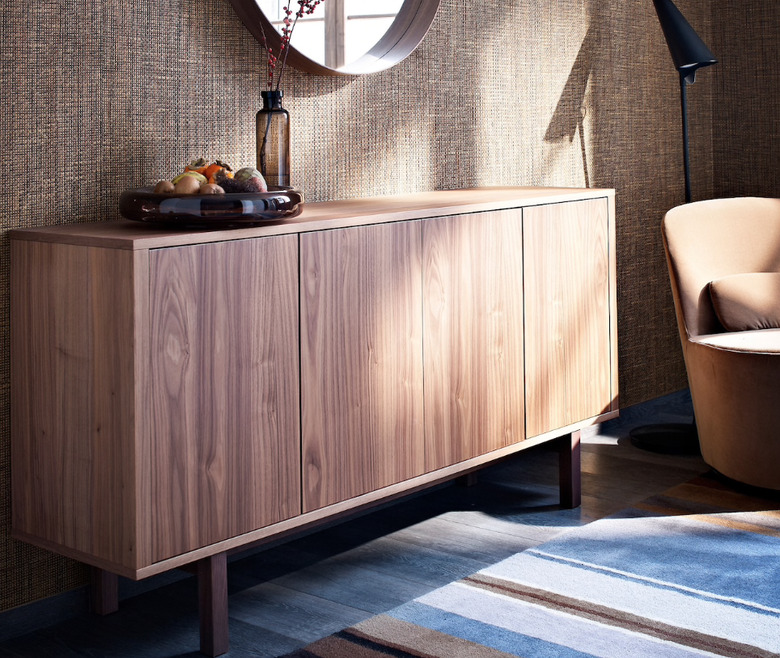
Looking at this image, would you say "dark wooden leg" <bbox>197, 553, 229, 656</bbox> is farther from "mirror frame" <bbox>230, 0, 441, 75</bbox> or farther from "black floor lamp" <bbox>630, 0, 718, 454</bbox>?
"black floor lamp" <bbox>630, 0, 718, 454</bbox>

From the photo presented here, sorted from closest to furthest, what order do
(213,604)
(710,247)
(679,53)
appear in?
(213,604)
(710,247)
(679,53)

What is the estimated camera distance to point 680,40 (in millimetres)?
3430

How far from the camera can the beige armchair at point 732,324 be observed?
2869 mm

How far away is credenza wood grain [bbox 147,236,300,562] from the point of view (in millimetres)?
1813

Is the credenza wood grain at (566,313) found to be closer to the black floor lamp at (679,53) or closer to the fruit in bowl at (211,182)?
the black floor lamp at (679,53)

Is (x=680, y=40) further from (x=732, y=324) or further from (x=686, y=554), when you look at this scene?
(x=686, y=554)

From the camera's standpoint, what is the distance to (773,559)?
2.47m

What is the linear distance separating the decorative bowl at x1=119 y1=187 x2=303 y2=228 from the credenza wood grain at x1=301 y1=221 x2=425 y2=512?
0.12m

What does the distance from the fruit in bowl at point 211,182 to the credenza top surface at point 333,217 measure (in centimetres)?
8

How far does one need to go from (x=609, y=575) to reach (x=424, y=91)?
4.54 feet

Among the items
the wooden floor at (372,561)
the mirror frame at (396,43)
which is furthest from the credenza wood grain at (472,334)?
the mirror frame at (396,43)

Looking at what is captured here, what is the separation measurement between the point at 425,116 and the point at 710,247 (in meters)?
1.02

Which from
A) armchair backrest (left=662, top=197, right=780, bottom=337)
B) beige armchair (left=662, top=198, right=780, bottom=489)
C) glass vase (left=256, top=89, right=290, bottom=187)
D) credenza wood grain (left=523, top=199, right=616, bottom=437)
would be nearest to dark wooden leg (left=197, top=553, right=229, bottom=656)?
glass vase (left=256, top=89, right=290, bottom=187)

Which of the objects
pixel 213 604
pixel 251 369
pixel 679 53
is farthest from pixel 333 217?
pixel 679 53
